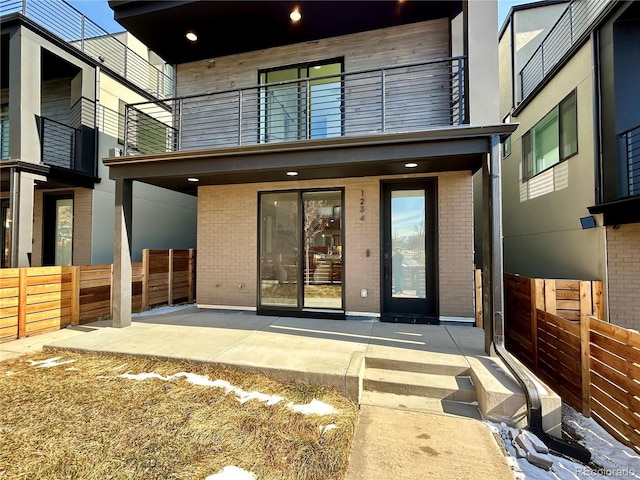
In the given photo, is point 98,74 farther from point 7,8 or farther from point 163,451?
point 163,451

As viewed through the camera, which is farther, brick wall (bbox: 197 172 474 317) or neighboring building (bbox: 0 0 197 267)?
neighboring building (bbox: 0 0 197 267)

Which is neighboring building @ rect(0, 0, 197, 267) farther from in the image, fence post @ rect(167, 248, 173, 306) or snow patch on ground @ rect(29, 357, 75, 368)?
snow patch on ground @ rect(29, 357, 75, 368)

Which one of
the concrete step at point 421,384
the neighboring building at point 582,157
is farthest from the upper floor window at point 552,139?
the concrete step at point 421,384

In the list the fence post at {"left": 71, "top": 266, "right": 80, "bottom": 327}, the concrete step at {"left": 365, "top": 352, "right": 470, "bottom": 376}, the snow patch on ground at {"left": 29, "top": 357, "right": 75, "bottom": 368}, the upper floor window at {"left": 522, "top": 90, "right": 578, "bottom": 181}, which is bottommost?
the snow patch on ground at {"left": 29, "top": 357, "right": 75, "bottom": 368}

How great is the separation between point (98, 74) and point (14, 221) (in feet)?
15.6

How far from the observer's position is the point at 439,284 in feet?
18.0

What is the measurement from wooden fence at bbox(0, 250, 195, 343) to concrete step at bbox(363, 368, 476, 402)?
18.5 feet

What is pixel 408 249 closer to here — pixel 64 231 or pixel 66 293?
pixel 66 293

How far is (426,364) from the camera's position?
362 cm

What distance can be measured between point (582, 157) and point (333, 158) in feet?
16.3

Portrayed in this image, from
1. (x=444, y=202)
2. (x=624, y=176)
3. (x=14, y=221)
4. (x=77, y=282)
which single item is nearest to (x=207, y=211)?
(x=77, y=282)

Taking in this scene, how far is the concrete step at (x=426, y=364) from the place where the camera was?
3551 mm

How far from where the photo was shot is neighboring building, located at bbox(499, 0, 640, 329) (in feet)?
16.4

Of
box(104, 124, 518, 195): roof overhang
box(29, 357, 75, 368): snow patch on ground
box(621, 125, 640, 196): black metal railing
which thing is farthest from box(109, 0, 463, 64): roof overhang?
box(29, 357, 75, 368): snow patch on ground
